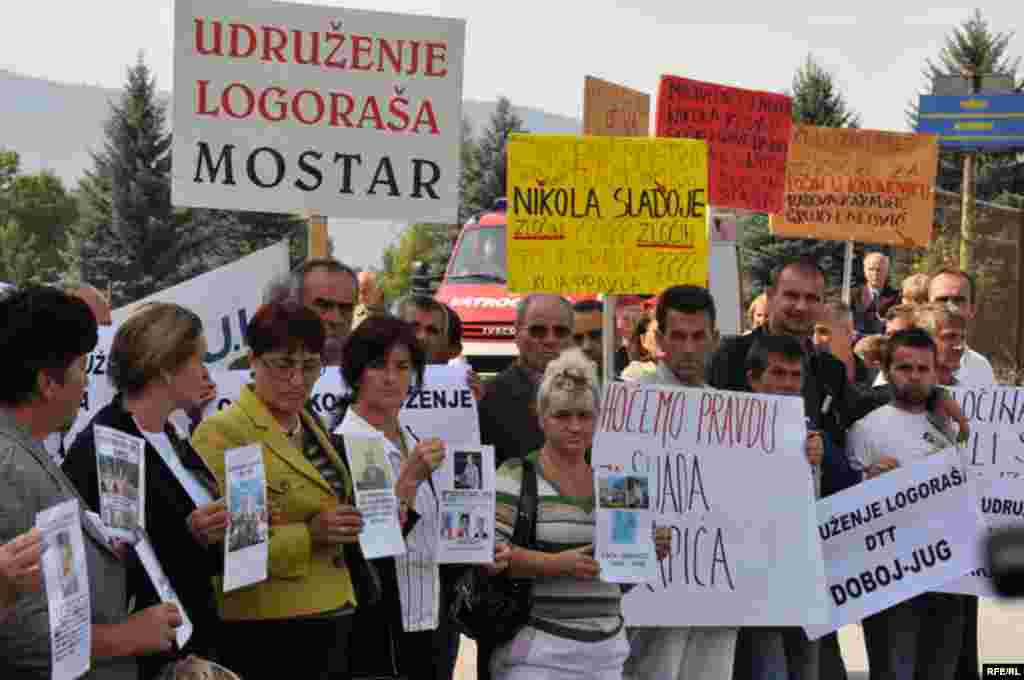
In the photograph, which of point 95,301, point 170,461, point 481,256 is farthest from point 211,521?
point 481,256

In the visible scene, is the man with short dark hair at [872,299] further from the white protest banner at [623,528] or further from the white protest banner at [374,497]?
the white protest banner at [374,497]

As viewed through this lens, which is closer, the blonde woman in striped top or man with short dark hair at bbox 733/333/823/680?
the blonde woman in striped top

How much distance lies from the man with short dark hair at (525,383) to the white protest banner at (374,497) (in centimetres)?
118

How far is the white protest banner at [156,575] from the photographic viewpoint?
3766 mm

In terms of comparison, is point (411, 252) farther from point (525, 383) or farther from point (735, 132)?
point (525, 383)

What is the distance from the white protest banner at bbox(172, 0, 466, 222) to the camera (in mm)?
6770

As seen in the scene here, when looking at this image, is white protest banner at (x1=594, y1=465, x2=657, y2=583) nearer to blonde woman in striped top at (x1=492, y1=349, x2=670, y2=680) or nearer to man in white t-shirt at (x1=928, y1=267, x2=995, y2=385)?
blonde woman in striped top at (x1=492, y1=349, x2=670, y2=680)

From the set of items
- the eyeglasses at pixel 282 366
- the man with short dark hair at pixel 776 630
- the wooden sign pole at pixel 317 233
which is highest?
the wooden sign pole at pixel 317 233

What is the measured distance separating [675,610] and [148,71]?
62128mm

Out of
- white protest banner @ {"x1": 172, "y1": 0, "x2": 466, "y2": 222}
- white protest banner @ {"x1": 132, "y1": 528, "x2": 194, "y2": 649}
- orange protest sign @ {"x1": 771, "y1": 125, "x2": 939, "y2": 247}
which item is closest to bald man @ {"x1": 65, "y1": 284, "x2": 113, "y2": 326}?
white protest banner @ {"x1": 172, "y1": 0, "x2": 466, "y2": 222}

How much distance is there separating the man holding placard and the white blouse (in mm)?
1234

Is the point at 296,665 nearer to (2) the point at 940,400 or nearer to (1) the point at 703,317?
(1) the point at 703,317

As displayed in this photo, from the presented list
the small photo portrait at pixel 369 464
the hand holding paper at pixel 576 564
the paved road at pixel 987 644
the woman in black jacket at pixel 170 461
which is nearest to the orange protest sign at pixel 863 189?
the paved road at pixel 987 644

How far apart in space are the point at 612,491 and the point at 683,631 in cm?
116
